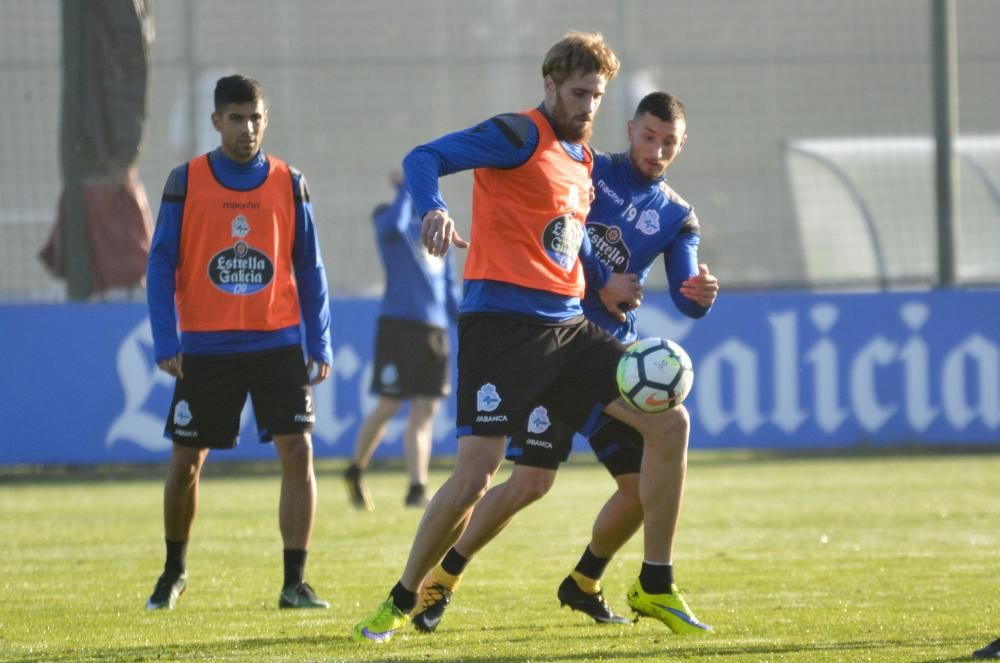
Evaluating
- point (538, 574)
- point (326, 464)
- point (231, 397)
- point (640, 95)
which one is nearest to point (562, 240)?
point (231, 397)

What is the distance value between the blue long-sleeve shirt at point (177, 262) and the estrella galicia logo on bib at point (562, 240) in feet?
4.63

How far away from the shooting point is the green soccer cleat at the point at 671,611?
5.91 m

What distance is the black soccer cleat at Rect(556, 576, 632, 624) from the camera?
6379 mm

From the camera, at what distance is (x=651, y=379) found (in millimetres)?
5832

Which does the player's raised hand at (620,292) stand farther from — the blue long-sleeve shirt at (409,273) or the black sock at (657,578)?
the blue long-sleeve shirt at (409,273)

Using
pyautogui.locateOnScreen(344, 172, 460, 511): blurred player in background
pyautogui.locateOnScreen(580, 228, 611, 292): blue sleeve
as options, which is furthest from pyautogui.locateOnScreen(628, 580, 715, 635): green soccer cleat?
pyautogui.locateOnScreen(344, 172, 460, 511): blurred player in background

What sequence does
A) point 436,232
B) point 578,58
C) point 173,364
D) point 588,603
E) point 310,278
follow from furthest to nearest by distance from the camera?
point 310,278
point 173,364
point 588,603
point 578,58
point 436,232

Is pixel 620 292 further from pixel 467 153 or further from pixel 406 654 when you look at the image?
pixel 406 654

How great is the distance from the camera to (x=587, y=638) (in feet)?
19.6

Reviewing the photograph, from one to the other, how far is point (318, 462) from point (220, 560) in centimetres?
617

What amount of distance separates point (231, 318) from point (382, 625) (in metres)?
1.66

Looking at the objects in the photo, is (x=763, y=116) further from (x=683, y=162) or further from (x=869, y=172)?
(x=869, y=172)

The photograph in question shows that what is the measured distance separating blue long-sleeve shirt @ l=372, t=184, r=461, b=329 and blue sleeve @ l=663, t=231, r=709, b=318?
5.00 m

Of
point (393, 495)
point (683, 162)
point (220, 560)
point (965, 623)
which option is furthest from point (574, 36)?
point (683, 162)
